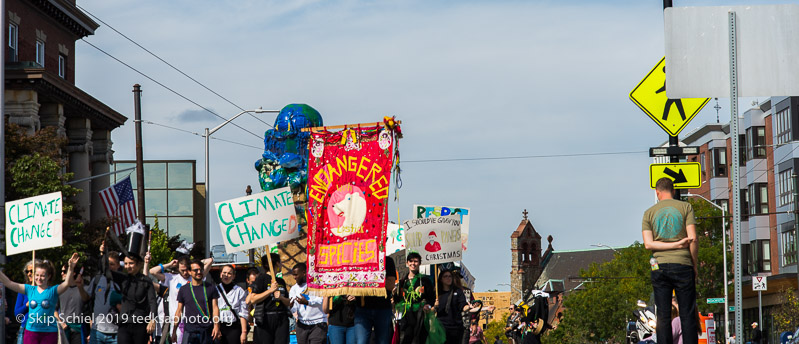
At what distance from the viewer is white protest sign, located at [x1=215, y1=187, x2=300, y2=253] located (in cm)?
1736

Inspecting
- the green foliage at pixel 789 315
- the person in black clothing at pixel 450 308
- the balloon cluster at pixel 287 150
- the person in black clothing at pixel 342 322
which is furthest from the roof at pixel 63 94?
the green foliage at pixel 789 315

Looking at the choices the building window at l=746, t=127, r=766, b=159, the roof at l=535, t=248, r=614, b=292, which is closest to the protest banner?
the building window at l=746, t=127, r=766, b=159

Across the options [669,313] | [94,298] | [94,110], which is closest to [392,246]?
[94,298]

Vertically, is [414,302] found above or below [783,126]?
below

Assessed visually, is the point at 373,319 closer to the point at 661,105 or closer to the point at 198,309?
the point at 198,309

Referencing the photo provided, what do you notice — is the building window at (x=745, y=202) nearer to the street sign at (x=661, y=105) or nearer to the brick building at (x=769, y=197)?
the brick building at (x=769, y=197)

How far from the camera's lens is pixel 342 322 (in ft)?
44.7

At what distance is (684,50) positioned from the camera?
222 inches

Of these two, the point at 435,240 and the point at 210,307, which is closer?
the point at 210,307

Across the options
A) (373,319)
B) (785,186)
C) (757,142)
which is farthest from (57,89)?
(757,142)

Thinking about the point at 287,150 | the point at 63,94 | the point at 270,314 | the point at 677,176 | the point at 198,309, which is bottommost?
the point at 270,314

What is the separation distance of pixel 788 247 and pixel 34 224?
54524 mm

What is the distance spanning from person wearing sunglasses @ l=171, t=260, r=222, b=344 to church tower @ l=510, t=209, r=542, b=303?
156 m

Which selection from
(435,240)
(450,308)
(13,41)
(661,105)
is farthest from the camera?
(13,41)
